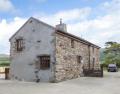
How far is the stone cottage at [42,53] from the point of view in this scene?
955 inches

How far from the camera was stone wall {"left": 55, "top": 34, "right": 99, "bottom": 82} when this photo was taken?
80.2 feet

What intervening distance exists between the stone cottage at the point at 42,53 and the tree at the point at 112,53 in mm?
32682

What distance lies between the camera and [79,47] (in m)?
30.4

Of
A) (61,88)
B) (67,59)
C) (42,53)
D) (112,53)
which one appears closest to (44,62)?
(42,53)

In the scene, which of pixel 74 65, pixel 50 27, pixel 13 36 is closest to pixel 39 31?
pixel 50 27

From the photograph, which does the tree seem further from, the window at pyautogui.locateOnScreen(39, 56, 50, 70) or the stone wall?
the window at pyautogui.locateOnScreen(39, 56, 50, 70)

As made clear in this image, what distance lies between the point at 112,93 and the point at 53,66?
27.7 feet

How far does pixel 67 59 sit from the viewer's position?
2647 cm

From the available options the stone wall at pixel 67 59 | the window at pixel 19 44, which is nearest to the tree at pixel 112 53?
the stone wall at pixel 67 59

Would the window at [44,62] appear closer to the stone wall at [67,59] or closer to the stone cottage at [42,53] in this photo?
the stone cottage at [42,53]

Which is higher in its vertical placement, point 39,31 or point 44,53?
point 39,31

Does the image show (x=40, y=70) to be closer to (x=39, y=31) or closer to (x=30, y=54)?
(x=30, y=54)

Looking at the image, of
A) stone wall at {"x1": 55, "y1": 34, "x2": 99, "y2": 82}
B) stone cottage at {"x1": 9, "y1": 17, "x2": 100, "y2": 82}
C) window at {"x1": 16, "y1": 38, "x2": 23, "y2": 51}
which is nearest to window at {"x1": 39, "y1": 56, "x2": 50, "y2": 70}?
stone cottage at {"x1": 9, "y1": 17, "x2": 100, "y2": 82}

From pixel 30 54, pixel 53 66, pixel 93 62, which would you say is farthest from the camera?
pixel 93 62
